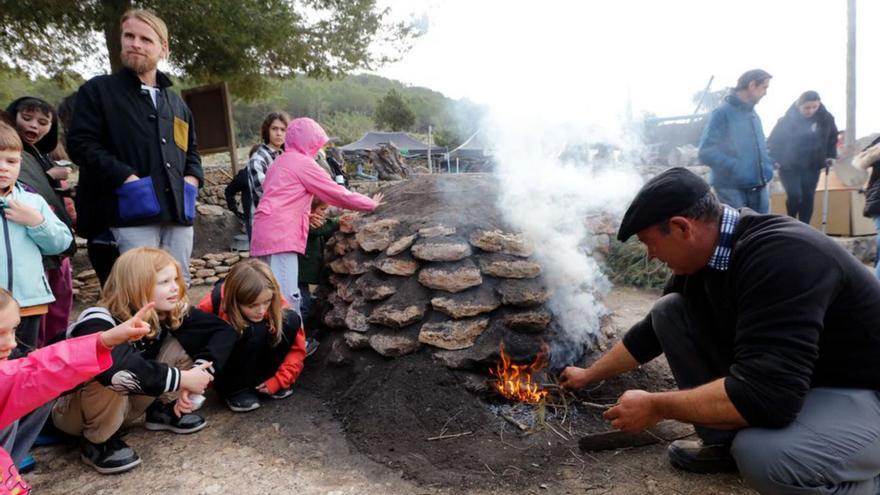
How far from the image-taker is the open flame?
2.82 metres

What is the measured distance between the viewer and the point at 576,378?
2615 millimetres

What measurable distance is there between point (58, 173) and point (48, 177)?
0.17 metres

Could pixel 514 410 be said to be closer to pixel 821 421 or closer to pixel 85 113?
pixel 821 421

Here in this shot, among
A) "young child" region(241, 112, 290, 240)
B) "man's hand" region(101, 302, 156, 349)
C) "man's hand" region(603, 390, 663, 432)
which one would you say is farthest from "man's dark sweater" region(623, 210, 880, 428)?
"young child" region(241, 112, 290, 240)

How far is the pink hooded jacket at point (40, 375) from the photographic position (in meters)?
1.71

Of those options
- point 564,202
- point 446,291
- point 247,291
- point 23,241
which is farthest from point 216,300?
point 564,202

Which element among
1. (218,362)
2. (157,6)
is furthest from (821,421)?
(157,6)

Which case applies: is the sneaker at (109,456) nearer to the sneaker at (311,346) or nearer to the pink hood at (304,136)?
the sneaker at (311,346)

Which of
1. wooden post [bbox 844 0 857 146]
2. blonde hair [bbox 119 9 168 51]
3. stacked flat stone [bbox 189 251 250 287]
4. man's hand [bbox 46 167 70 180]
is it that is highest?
wooden post [bbox 844 0 857 146]

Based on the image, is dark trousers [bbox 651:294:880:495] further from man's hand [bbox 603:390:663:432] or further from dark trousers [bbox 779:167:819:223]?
dark trousers [bbox 779:167:819:223]

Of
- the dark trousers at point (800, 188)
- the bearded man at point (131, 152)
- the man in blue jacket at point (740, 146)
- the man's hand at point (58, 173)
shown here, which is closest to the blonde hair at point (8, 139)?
the bearded man at point (131, 152)

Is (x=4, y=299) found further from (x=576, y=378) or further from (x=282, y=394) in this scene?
(x=576, y=378)

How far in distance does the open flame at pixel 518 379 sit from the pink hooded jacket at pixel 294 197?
1.45m

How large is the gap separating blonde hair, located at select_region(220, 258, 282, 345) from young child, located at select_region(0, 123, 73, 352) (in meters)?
0.83
